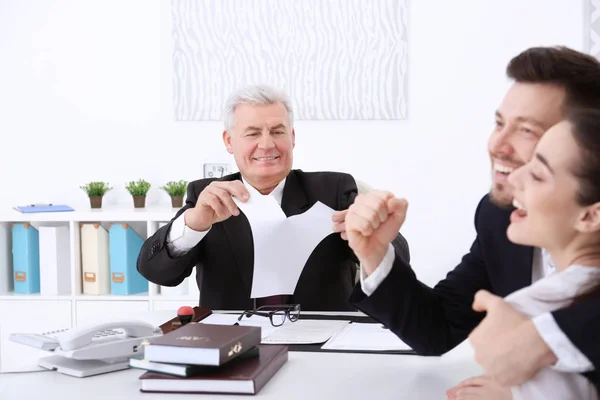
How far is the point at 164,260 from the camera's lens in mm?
2248

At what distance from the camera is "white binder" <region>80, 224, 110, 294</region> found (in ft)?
11.6

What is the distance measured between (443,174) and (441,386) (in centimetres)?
240

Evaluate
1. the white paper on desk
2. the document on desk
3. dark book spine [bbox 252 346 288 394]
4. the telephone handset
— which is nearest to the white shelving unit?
the white paper on desk

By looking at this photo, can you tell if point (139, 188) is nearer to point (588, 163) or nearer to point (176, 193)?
point (176, 193)

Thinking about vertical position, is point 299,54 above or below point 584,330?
above

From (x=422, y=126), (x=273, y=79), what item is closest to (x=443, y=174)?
(x=422, y=126)

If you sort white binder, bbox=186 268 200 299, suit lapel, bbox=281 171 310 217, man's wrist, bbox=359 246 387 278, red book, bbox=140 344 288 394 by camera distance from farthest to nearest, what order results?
1. white binder, bbox=186 268 200 299
2. suit lapel, bbox=281 171 310 217
3. man's wrist, bbox=359 246 387 278
4. red book, bbox=140 344 288 394

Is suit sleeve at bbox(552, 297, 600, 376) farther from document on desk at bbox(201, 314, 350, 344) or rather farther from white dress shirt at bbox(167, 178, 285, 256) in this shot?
white dress shirt at bbox(167, 178, 285, 256)

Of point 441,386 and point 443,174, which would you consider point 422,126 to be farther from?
point 441,386

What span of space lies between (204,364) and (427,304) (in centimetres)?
51

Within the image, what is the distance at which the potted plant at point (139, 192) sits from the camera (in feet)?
12.2

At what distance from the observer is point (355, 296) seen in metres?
1.49

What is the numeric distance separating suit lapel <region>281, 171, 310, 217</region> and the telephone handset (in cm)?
87

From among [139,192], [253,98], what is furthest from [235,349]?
[139,192]
